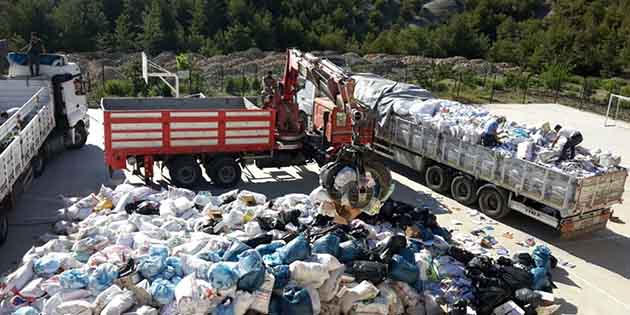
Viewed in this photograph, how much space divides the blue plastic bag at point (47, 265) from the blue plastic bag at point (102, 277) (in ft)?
2.38

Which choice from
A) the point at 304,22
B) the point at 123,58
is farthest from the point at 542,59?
the point at 123,58

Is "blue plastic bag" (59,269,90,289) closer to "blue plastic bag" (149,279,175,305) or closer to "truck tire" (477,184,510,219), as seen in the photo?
"blue plastic bag" (149,279,175,305)

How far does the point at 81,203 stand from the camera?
10.4m

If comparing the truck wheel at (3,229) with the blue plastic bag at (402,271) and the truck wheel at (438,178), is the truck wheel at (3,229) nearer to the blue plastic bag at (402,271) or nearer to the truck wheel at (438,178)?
the blue plastic bag at (402,271)

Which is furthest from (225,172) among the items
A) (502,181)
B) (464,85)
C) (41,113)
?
(464,85)

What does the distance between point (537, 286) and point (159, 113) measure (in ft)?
25.1

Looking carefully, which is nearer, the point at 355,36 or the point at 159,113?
the point at 159,113

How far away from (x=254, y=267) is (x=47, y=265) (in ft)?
8.90

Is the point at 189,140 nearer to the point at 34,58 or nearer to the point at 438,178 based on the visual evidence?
the point at 34,58

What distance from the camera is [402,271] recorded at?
25.4 feet

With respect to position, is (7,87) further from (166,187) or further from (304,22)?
(304,22)

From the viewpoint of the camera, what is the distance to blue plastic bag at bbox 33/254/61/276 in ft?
24.2

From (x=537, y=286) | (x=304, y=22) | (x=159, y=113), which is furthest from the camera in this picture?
(x=304, y=22)

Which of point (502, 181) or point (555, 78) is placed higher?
point (555, 78)
